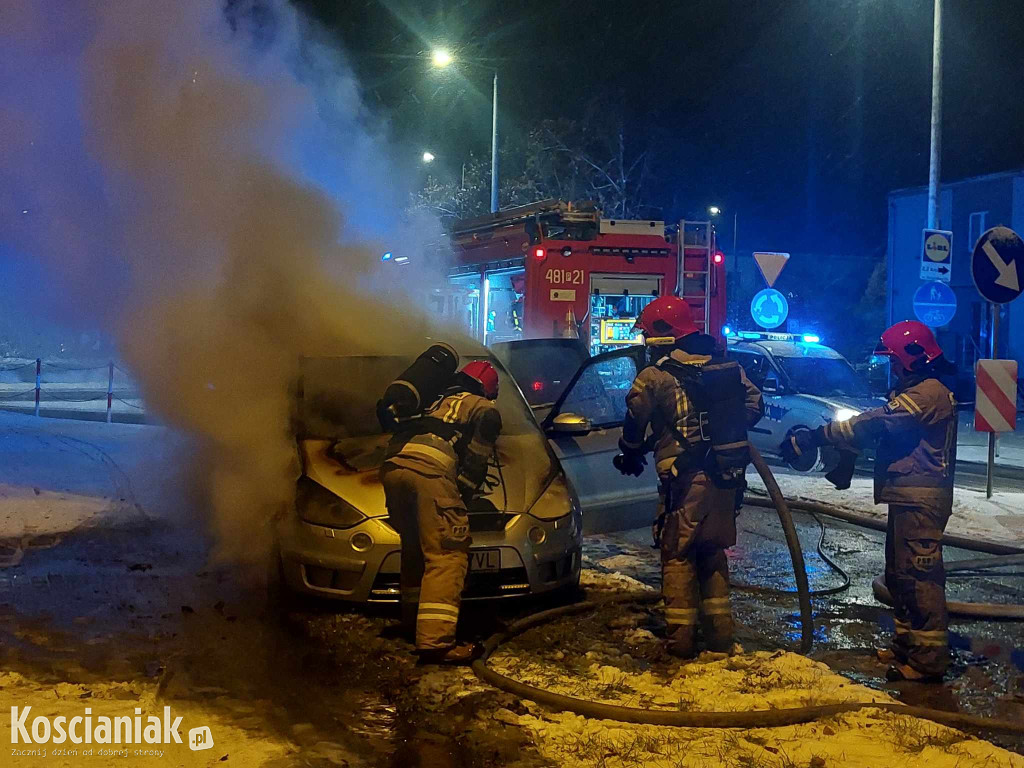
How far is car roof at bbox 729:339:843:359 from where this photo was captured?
13141mm

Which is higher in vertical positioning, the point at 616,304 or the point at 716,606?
the point at 616,304

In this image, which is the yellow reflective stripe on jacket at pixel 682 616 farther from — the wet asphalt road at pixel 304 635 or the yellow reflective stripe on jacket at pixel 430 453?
the yellow reflective stripe on jacket at pixel 430 453

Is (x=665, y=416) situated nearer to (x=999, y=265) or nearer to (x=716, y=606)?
(x=716, y=606)

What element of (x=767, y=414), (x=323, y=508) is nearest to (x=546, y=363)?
(x=767, y=414)

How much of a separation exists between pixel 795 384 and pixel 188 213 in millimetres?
7897

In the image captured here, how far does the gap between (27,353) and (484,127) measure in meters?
17.9

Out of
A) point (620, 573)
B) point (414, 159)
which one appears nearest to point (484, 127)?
point (414, 159)

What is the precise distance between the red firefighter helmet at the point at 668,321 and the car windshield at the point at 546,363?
4.46m

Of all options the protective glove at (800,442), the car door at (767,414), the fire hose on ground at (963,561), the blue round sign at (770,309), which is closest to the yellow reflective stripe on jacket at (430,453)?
the protective glove at (800,442)

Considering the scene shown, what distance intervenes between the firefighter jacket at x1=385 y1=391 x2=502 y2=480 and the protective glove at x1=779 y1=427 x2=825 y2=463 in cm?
152

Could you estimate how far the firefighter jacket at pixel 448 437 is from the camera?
16.0ft

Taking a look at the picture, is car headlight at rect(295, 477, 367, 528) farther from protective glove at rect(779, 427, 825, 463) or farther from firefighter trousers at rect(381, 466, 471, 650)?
protective glove at rect(779, 427, 825, 463)

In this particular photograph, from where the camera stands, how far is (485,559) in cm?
533

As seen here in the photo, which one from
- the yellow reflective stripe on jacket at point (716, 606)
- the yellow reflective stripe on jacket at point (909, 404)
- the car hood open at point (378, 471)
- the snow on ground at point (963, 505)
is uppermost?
the yellow reflective stripe on jacket at point (909, 404)
